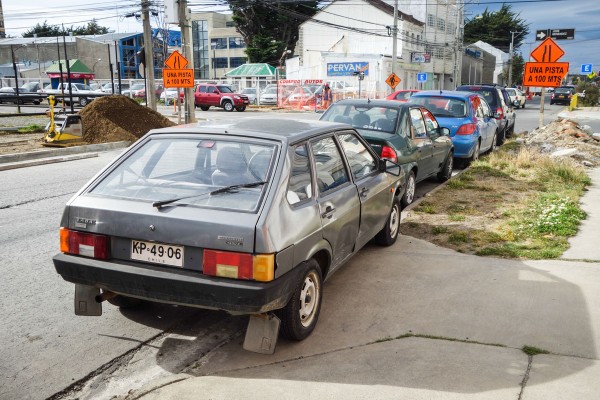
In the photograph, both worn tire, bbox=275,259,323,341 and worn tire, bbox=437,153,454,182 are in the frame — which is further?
worn tire, bbox=437,153,454,182

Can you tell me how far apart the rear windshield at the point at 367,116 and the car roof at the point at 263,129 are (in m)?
3.74

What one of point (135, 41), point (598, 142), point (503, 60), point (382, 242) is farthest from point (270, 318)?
point (503, 60)

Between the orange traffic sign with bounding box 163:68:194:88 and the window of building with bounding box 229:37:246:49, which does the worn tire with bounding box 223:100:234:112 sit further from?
the window of building with bounding box 229:37:246:49

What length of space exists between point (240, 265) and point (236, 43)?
8703 cm

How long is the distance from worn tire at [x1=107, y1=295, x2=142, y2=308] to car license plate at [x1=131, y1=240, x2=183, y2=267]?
3.19ft

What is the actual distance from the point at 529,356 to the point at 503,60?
330 feet

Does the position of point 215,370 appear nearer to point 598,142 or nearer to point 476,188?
point 476,188

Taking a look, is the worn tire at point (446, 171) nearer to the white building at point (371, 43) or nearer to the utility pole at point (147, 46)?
the utility pole at point (147, 46)

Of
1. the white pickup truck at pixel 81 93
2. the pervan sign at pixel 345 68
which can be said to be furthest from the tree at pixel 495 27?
the white pickup truck at pixel 81 93

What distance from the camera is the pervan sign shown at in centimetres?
4588

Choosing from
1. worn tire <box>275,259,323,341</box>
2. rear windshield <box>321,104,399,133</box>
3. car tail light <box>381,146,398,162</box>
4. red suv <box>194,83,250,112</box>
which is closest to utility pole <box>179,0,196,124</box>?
rear windshield <box>321,104,399,133</box>

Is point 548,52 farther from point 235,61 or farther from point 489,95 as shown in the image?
point 235,61

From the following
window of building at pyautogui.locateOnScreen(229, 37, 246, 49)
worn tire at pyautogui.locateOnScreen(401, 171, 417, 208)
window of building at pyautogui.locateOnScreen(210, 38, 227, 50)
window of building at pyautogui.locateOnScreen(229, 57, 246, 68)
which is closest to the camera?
worn tire at pyautogui.locateOnScreen(401, 171, 417, 208)

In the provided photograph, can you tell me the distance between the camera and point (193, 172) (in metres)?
4.20
